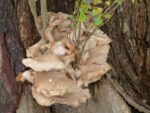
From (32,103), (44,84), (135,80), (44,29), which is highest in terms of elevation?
(44,29)

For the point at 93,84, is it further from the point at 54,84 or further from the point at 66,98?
the point at 54,84

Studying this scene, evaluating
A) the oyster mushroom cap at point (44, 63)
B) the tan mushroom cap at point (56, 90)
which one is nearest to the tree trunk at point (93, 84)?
the tan mushroom cap at point (56, 90)

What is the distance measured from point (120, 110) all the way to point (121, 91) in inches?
9.7

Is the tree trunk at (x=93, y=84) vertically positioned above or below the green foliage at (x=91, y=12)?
below

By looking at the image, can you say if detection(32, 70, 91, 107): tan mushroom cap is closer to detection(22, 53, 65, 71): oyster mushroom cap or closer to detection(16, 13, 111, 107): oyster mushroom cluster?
detection(16, 13, 111, 107): oyster mushroom cluster

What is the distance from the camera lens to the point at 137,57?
337 centimetres

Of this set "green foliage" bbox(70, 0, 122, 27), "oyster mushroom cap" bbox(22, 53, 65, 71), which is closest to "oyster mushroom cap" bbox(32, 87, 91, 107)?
"oyster mushroom cap" bbox(22, 53, 65, 71)

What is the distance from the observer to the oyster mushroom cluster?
1.71 meters

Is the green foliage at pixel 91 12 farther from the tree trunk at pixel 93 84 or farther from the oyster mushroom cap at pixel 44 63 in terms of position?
the tree trunk at pixel 93 84

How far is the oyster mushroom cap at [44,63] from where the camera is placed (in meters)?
1.60

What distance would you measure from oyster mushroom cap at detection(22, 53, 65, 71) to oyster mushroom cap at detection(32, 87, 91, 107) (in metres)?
0.35

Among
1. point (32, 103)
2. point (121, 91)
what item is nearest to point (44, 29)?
point (32, 103)

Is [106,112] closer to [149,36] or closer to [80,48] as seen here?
[80,48]

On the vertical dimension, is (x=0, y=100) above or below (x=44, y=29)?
below
